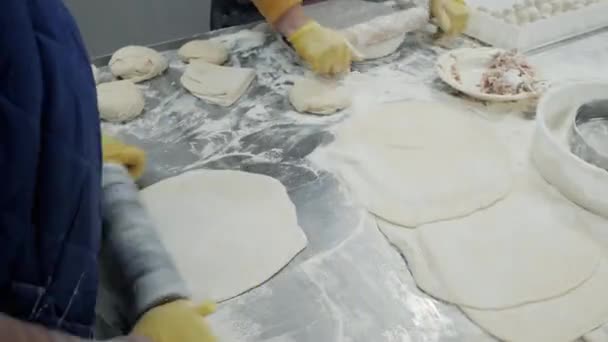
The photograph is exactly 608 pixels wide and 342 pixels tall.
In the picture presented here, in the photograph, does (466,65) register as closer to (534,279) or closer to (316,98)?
(316,98)

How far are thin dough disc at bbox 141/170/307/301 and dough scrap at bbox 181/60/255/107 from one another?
12.0 inches

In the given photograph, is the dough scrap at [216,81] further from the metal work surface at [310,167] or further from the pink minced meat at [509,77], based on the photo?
the pink minced meat at [509,77]

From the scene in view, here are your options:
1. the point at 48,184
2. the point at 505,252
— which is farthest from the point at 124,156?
the point at 505,252

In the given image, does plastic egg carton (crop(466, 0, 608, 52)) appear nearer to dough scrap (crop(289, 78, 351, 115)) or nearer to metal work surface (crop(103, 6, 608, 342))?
metal work surface (crop(103, 6, 608, 342))

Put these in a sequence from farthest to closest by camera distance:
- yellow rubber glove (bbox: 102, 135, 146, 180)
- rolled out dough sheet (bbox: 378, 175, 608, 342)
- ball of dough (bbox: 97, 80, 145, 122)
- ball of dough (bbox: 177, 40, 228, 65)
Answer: ball of dough (bbox: 177, 40, 228, 65), ball of dough (bbox: 97, 80, 145, 122), yellow rubber glove (bbox: 102, 135, 146, 180), rolled out dough sheet (bbox: 378, 175, 608, 342)

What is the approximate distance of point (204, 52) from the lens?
160 cm

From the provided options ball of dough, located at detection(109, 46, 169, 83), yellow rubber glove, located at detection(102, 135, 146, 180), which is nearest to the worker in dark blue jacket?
yellow rubber glove, located at detection(102, 135, 146, 180)

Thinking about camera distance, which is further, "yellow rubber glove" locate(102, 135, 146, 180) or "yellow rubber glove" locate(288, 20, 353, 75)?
"yellow rubber glove" locate(288, 20, 353, 75)

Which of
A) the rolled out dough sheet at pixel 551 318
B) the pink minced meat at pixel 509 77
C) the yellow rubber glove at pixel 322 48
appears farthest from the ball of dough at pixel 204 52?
the rolled out dough sheet at pixel 551 318

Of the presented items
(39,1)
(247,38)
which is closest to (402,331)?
(39,1)

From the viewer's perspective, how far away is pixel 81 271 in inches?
26.2

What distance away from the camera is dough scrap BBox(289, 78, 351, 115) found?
1.40 m

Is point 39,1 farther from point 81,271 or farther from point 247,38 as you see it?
point 247,38

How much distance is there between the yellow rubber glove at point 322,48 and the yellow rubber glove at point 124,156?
1.92ft
